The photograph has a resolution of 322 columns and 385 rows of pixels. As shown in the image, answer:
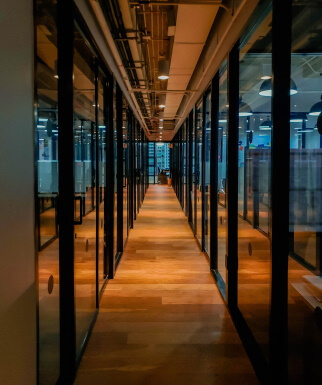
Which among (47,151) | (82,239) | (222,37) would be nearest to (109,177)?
(82,239)

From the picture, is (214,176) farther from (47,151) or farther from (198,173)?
(47,151)

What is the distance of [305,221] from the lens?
768 centimetres

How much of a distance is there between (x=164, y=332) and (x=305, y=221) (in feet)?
15.9

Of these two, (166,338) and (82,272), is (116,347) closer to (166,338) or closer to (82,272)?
(166,338)

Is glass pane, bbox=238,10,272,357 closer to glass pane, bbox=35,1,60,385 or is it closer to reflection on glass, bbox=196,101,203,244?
reflection on glass, bbox=196,101,203,244

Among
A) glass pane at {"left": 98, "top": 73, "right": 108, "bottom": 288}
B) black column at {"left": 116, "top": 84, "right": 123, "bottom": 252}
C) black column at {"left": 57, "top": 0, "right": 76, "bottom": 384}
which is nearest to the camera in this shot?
black column at {"left": 57, "top": 0, "right": 76, "bottom": 384}

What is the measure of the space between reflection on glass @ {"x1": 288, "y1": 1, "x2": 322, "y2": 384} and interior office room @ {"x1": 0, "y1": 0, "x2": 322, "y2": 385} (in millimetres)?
26

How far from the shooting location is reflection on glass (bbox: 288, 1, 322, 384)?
330 centimetres

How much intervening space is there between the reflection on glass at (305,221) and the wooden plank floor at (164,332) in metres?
0.56

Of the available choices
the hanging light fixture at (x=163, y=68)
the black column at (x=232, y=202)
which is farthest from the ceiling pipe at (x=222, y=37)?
the hanging light fixture at (x=163, y=68)

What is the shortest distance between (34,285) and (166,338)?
1937mm

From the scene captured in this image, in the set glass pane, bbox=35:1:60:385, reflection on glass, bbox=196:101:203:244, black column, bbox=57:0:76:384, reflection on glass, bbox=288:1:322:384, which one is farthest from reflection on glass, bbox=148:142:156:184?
black column, bbox=57:0:76:384

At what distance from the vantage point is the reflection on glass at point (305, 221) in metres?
3.30

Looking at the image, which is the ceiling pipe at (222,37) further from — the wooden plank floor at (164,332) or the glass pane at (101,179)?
the wooden plank floor at (164,332)
